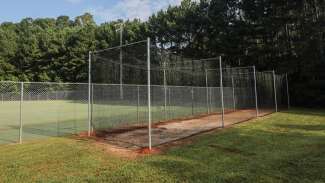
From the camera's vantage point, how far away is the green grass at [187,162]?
18.1 ft

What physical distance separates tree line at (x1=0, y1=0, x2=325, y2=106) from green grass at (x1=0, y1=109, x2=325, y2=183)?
1467cm

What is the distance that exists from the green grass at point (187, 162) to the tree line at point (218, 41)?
1467 centimetres

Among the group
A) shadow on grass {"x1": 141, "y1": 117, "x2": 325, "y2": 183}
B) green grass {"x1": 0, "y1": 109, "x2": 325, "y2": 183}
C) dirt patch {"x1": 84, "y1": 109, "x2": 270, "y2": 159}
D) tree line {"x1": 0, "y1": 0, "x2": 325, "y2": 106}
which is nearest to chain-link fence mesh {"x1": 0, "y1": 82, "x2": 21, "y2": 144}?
green grass {"x1": 0, "y1": 109, "x2": 325, "y2": 183}

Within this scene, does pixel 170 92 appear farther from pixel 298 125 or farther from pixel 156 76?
pixel 298 125

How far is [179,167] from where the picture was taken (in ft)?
20.1

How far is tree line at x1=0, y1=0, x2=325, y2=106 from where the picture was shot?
2255 centimetres

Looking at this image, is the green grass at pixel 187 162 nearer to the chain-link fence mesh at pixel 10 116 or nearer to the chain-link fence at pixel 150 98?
the chain-link fence at pixel 150 98

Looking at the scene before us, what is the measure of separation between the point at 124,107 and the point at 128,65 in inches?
79.9

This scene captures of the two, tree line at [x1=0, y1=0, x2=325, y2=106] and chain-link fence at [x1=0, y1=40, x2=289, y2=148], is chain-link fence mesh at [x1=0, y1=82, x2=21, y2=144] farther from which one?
tree line at [x1=0, y1=0, x2=325, y2=106]

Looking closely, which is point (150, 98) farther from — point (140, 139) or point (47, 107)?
point (47, 107)

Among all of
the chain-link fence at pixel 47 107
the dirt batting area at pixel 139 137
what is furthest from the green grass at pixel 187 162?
the chain-link fence at pixel 47 107

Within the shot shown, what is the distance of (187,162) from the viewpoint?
6527mm

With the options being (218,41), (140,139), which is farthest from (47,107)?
(140,139)

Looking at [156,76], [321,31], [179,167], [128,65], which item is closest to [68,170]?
[179,167]
